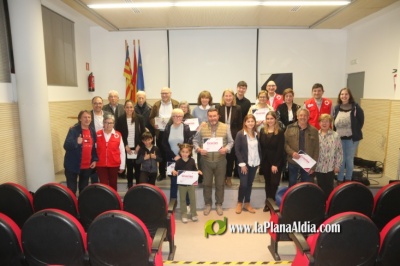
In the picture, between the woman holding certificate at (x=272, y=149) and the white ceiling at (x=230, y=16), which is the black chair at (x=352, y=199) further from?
the white ceiling at (x=230, y=16)

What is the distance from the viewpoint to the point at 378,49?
232 inches

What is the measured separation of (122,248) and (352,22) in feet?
23.1

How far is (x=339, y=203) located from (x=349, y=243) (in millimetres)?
868

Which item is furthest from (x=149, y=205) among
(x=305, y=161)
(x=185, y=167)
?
(x=305, y=161)

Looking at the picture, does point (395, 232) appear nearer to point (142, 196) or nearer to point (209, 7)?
point (142, 196)

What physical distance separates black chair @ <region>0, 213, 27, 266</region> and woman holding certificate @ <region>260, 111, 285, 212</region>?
3.05 m

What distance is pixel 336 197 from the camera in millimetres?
2635

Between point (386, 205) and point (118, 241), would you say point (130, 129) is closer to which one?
point (118, 241)

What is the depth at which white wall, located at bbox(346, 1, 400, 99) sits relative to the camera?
17.8 feet

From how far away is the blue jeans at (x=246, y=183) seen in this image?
4.05m

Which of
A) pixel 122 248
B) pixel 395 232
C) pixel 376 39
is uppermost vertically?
pixel 376 39

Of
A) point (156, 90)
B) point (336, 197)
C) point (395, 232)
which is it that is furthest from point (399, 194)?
point (156, 90)

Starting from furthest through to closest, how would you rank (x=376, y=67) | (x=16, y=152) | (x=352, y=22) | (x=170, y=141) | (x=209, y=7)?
(x=352, y=22) → (x=376, y=67) → (x=209, y=7) → (x=16, y=152) → (x=170, y=141)

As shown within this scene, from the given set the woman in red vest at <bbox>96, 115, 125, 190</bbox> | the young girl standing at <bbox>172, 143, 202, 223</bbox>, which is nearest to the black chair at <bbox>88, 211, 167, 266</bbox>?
the young girl standing at <bbox>172, 143, 202, 223</bbox>
